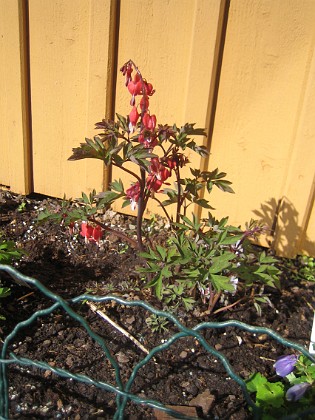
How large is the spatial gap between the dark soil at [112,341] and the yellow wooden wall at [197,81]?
19.7 inches

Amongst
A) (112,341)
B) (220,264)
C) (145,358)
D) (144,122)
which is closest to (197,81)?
(144,122)

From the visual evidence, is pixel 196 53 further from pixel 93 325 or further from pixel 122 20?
pixel 93 325

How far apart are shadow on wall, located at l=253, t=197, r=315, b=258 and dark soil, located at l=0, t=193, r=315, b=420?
206 mm

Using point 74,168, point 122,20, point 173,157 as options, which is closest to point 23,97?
point 74,168

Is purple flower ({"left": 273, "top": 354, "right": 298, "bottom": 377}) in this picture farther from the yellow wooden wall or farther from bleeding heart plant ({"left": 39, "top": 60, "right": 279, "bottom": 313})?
the yellow wooden wall

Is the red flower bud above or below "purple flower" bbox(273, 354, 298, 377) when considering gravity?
above

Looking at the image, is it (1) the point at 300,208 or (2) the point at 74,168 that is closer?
(1) the point at 300,208

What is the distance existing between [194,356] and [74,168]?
1525 millimetres

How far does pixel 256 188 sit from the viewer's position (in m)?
3.01

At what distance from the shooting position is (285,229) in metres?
3.06

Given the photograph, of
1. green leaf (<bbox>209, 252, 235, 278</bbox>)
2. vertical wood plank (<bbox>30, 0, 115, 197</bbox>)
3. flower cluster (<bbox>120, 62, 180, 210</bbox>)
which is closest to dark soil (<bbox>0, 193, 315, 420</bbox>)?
vertical wood plank (<bbox>30, 0, 115, 197</bbox>)

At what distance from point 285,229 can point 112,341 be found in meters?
1.29

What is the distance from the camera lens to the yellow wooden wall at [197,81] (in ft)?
8.73

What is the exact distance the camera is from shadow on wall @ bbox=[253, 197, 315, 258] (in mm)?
3002
